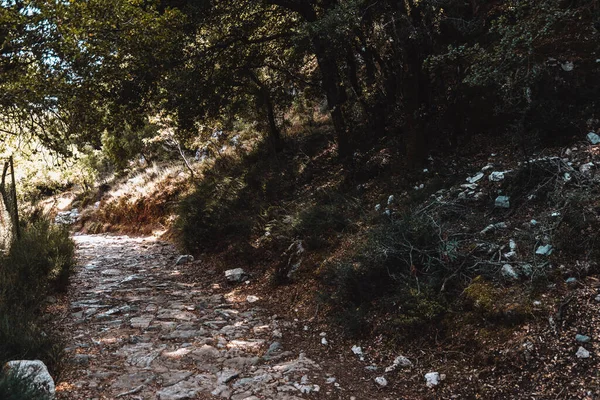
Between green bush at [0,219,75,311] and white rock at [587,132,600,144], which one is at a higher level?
green bush at [0,219,75,311]

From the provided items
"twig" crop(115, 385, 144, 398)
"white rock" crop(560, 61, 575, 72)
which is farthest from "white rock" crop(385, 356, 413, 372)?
"white rock" crop(560, 61, 575, 72)

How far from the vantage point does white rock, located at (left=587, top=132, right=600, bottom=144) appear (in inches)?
234

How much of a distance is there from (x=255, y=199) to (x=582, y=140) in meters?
7.51

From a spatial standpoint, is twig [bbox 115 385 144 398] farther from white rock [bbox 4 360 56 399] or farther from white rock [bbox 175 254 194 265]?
white rock [bbox 175 254 194 265]

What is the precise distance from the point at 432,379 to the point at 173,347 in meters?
3.18

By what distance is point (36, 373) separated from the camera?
3.64 m

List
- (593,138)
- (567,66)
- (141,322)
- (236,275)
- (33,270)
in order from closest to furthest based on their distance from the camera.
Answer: (593,138) → (141,322) → (567,66) → (33,270) → (236,275)

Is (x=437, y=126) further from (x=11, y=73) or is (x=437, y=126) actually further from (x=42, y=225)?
(x=42, y=225)

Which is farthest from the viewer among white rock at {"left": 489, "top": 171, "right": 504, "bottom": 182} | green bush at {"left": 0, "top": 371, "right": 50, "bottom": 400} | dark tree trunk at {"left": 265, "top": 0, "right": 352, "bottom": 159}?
dark tree trunk at {"left": 265, "top": 0, "right": 352, "bottom": 159}

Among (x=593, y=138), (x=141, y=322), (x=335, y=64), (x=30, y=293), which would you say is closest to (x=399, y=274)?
(x=593, y=138)

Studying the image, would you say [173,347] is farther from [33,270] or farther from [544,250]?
[544,250]

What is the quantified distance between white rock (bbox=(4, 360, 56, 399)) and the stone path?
419 millimetres

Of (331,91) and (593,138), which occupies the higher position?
(331,91)

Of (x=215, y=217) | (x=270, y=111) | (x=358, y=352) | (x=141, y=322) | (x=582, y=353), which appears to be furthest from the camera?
(x=270, y=111)
